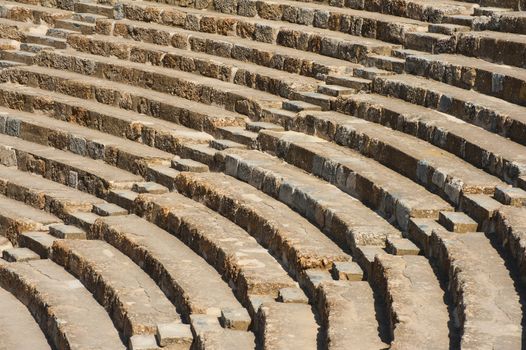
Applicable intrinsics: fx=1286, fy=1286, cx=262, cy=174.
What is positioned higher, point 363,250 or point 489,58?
point 489,58

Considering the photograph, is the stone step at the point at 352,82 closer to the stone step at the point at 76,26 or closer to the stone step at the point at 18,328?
the stone step at the point at 18,328

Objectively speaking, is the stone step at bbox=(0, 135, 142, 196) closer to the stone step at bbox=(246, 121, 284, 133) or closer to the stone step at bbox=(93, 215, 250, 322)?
the stone step at bbox=(93, 215, 250, 322)

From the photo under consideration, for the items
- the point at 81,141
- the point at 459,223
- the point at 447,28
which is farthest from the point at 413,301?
the point at 81,141

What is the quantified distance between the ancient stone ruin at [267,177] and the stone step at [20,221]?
24 mm

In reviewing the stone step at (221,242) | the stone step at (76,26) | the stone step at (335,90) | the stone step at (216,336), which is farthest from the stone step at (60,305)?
the stone step at (76,26)

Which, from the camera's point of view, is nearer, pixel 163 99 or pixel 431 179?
pixel 431 179

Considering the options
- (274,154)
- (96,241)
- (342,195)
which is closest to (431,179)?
(342,195)

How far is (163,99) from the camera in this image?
568 inches

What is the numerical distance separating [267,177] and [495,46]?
272cm

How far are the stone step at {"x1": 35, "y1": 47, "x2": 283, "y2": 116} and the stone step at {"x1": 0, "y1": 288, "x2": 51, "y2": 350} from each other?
3.75 m

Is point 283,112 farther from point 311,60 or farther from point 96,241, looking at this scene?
point 96,241

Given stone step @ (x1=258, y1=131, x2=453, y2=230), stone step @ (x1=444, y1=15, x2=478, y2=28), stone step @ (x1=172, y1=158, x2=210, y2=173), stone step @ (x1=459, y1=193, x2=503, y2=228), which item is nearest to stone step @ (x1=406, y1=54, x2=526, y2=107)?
stone step @ (x1=444, y1=15, x2=478, y2=28)

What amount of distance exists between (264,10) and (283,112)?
2.93 m

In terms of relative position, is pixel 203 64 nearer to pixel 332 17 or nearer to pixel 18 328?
pixel 332 17
